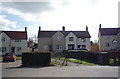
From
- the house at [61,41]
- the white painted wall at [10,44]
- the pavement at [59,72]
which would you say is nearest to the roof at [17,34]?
the white painted wall at [10,44]

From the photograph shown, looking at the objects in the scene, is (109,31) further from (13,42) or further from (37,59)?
(37,59)

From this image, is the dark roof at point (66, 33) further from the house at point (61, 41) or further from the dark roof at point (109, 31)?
the dark roof at point (109, 31)

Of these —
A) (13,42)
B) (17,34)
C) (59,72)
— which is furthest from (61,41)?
(59,72)

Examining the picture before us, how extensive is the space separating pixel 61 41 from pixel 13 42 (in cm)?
1561

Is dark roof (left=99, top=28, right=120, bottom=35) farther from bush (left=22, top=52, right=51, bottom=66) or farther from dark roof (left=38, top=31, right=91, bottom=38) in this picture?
bush (left=22, top=52, right=51, bottom=66)

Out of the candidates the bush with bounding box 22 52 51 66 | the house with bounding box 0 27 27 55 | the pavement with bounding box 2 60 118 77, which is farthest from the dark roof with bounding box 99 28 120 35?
the pavement with bounding box 2 60 118 77

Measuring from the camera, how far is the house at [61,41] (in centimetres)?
6762

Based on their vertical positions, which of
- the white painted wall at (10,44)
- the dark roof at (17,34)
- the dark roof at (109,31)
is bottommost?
the white painted wall at (10,44)

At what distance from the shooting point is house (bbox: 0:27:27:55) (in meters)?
61.8

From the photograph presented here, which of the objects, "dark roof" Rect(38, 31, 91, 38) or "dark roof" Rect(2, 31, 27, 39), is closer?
"dark roof" Rect(2, 31, 27, 39)

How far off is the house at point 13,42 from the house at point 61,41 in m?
6.28

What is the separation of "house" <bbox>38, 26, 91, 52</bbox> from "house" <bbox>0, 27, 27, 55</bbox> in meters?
6.28

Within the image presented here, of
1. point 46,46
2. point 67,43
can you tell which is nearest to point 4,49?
point 46,46

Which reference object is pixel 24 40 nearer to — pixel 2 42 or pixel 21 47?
pixel 21 47
